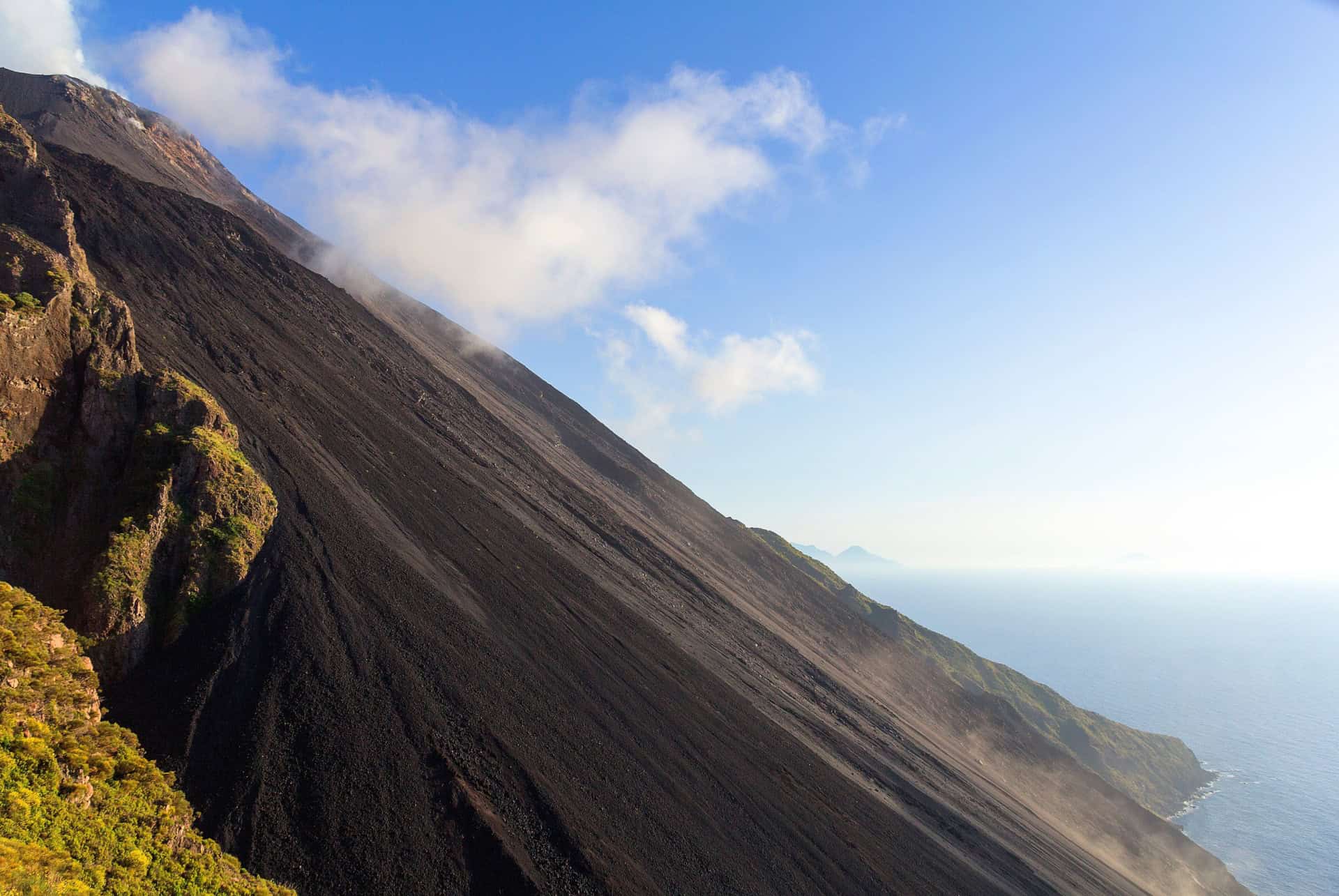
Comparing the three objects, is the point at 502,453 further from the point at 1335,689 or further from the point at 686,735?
the point at 1335,689

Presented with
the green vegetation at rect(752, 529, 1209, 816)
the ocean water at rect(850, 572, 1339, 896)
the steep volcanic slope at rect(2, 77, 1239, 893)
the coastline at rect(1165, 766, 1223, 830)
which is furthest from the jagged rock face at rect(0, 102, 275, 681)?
the coastline at rect(1165, 766, 1223, 830)

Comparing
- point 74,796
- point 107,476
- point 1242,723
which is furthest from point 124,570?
point 1242,723

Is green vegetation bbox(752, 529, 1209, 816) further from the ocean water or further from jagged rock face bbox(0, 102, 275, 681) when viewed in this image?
jagged rock face bbox(0, 102, 275, 681)

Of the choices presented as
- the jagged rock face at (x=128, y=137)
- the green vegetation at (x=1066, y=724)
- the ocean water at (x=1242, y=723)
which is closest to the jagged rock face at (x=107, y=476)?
the jagged rock face at (x=128, y=137)

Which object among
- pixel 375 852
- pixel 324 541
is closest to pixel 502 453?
pixel 324 541

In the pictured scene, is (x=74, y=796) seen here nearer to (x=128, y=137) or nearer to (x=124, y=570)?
(x=124, y=570)

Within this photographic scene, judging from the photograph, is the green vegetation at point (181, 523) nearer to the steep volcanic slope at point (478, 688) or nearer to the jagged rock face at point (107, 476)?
the jagged rock face at point (107, 476)
